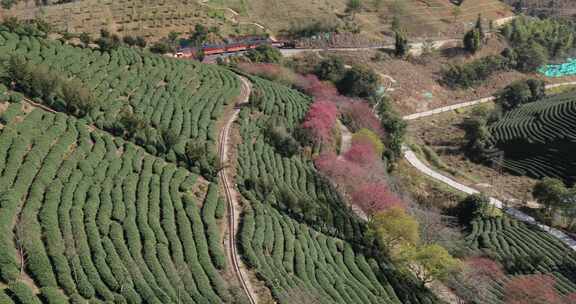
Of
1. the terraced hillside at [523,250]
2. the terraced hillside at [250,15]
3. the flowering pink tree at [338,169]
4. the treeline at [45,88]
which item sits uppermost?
the treeline at [45,88]

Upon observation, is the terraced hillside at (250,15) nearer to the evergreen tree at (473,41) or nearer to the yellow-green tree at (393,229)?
the evergreen tree at (473,41)

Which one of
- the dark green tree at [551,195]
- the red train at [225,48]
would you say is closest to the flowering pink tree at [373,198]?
the dark green tree at [551,195]

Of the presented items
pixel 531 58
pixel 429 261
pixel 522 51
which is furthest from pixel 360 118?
pixel 522 51

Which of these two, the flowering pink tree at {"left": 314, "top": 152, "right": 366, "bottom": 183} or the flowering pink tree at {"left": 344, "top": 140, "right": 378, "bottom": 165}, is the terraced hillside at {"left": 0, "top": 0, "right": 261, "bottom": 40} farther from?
the flowering pink tree at {"left": 314, "top": 152, "right": 366, "bottom": 183}

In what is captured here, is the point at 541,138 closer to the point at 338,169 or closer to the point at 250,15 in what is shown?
the point at 338,169

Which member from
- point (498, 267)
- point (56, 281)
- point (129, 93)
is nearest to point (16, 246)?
point (56, 281)
